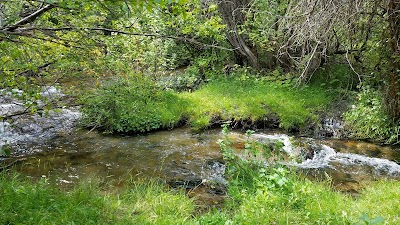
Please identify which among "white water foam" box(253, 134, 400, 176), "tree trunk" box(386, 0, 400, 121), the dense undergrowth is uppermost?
"tree trunk" box(386, 0, 400, 121)

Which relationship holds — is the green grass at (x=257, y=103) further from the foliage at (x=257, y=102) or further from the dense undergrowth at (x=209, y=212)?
the dense undergrowth at (x=209, y=212)

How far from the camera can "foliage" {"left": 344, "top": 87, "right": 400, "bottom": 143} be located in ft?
24.8

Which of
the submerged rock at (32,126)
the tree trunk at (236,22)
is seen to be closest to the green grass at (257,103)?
the tree trunk at (236,22)

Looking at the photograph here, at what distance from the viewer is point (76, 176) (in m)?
5.74

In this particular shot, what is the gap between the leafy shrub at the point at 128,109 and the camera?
8.24 metres

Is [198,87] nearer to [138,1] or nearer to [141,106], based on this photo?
[141,106]

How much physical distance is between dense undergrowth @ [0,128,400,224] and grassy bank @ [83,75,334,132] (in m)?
3.80

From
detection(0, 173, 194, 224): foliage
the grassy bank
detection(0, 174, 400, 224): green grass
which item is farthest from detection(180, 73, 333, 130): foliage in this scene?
detection(0, 173, 194, 224): foliage

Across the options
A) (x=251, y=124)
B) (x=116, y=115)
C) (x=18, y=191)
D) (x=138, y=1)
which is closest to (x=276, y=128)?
Answer: (x=251, y=124)

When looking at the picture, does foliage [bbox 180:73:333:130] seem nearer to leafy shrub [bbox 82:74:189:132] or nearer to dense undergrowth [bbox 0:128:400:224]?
leafy shrub [bbox 82:74:189:132]

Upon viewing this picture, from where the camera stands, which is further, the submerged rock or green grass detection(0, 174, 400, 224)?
the submerged rock

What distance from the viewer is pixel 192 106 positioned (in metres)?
9.47

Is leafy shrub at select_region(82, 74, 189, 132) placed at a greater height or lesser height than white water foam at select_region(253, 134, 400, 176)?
greater

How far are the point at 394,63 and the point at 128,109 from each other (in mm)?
5798
